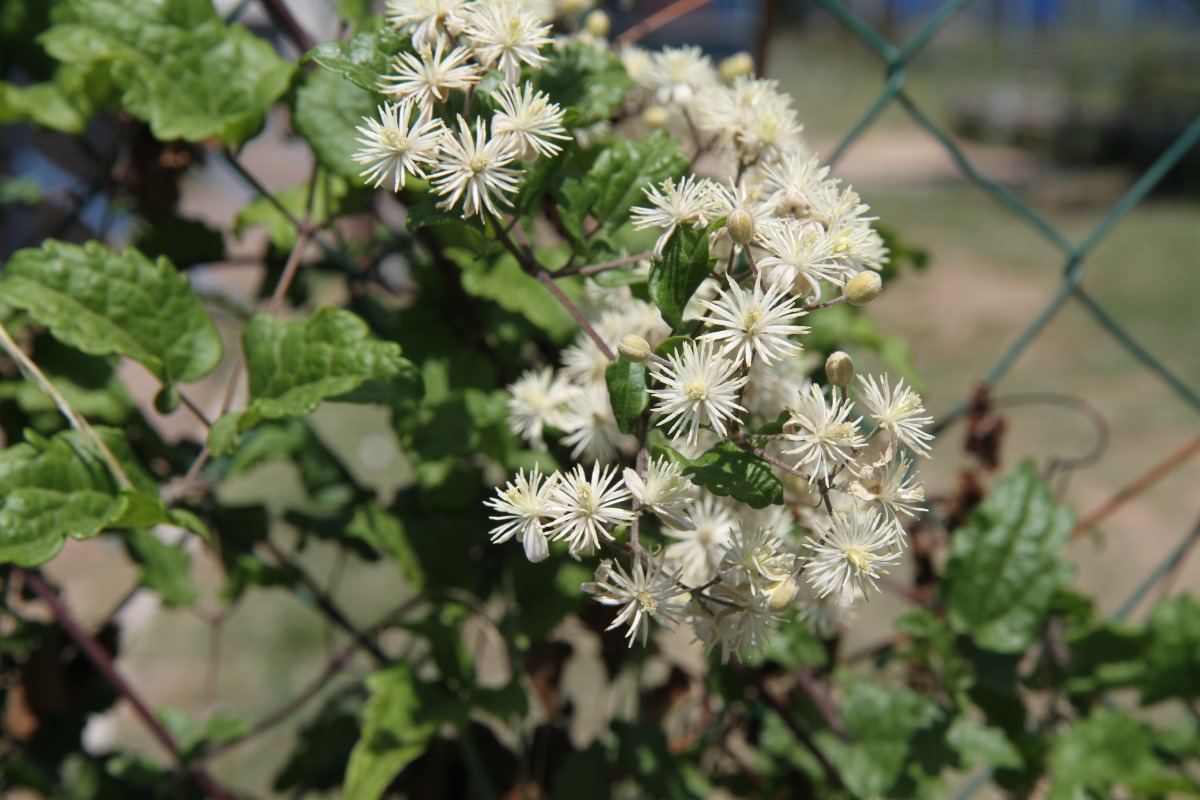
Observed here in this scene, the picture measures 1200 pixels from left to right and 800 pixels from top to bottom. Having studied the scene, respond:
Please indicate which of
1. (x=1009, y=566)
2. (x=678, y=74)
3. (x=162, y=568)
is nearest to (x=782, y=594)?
(x=678, y=74)

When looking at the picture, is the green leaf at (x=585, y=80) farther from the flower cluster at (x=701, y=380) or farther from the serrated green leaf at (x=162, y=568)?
the serrated green leaf at (x=162, y=568)

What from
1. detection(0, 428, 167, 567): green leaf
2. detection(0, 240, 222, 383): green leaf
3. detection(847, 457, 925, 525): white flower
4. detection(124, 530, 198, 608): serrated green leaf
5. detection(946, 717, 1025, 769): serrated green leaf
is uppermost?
detection(847, 457, 925, 525): white flower

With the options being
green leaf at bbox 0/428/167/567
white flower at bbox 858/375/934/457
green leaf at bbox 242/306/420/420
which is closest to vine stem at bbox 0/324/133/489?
green leaf at bbox 0/428/167/567

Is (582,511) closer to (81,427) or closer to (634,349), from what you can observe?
(634,349)

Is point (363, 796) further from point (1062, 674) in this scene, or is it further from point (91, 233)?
point (91, 233)

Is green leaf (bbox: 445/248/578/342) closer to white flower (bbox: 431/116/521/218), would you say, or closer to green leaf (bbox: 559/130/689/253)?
green leaf (bbox: 559/130/689/253)

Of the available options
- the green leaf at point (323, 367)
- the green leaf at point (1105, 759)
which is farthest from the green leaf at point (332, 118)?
the green leaf at point (1105, 759)
